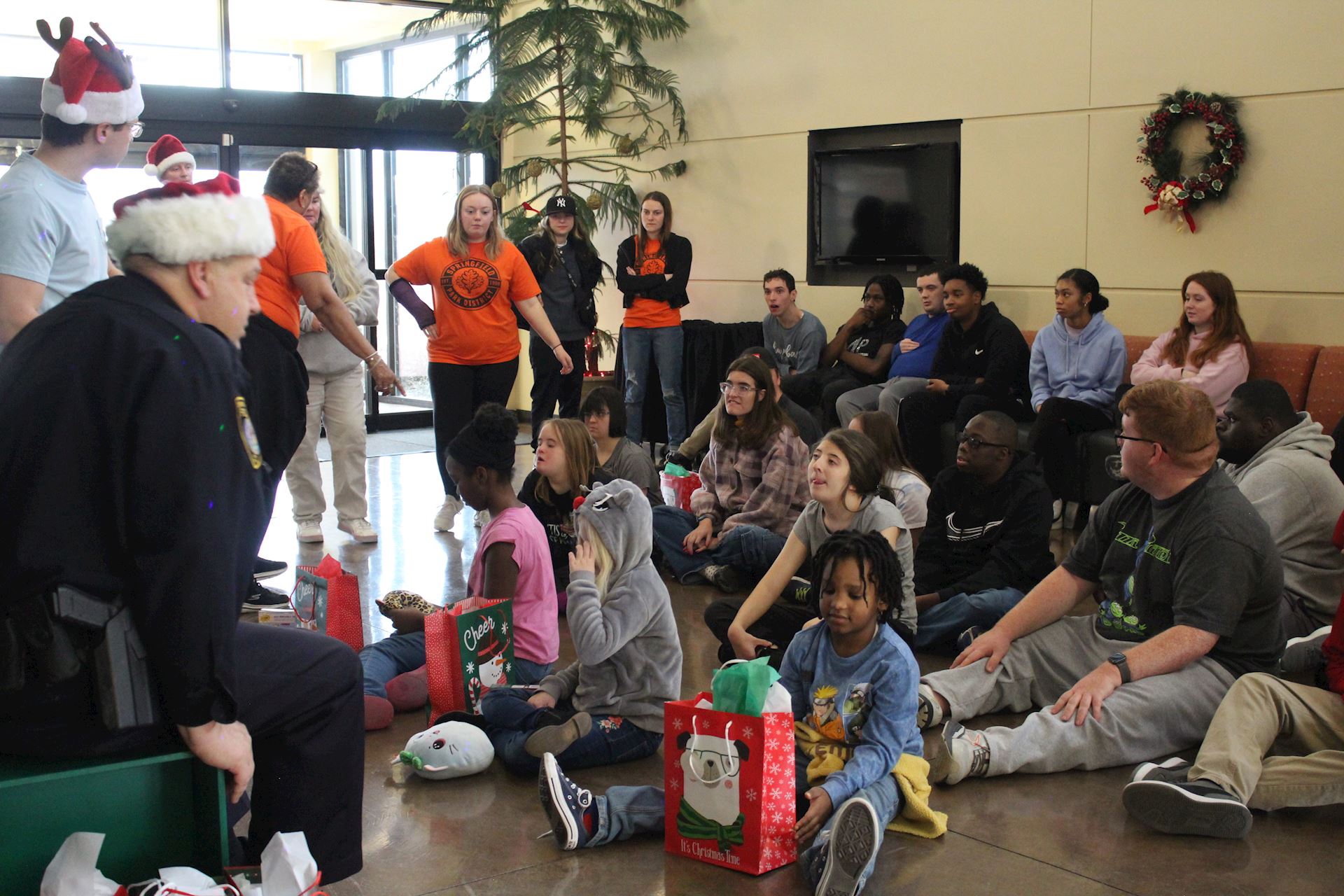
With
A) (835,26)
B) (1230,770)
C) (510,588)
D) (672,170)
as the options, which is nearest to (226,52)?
(672,170)

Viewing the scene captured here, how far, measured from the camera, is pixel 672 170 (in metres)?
9.21

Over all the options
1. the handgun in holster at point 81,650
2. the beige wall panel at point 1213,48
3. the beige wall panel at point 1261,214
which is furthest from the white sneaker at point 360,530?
the beige wall panel at point 1213,48

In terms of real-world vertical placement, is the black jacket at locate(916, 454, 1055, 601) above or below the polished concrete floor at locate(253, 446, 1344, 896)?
above

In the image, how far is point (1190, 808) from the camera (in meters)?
2.78

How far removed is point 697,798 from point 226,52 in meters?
7.90

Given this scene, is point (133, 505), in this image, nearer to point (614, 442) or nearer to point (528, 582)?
point (528, 582)

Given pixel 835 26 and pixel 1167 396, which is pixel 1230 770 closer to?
pixel 1167 396

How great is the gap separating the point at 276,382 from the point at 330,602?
0.86m

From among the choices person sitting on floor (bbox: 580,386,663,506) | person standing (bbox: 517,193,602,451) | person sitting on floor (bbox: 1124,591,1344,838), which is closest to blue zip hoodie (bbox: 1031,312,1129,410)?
person sitting on floor (bbox: 580,386,663,506)

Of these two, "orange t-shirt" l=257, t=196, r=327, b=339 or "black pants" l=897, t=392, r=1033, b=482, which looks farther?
"black pants" l=897, t=392, r=1033, b=482

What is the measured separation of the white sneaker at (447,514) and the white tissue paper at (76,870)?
416 centimetres

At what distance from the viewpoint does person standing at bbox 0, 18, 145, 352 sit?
306 cm

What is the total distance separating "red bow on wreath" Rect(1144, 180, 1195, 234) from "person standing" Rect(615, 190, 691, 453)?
9.63 ft

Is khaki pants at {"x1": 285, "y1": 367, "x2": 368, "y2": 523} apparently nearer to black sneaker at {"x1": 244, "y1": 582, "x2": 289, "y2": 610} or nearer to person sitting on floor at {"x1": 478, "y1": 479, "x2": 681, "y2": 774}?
black sneaker at {"x1": 244, "y1": 582, "x2": 289, "y2": 610}
